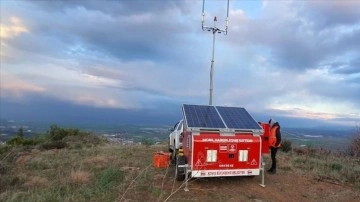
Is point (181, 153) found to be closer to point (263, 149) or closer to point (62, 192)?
point (263, 149)

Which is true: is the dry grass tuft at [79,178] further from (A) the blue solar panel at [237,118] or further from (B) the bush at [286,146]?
(B) the bush at [286,146]

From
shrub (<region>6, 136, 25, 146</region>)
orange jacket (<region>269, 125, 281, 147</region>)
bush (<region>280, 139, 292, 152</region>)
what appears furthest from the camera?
shrub (<region>6, 136, 25, 146</region>)

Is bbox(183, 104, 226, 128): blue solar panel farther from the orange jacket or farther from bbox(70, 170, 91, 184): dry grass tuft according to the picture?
bbox(70, 170, 91, 184): dry grass tuft

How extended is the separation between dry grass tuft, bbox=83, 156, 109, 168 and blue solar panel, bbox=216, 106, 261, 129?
196 inches

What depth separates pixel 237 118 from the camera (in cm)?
1155

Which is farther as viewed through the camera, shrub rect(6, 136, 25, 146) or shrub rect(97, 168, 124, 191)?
shrub rect(6, 136, 25, 146)

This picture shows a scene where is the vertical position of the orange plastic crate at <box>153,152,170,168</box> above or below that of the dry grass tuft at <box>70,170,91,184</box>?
above

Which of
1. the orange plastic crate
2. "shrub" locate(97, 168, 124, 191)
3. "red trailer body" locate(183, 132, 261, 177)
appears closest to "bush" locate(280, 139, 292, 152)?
the orange plastic crate

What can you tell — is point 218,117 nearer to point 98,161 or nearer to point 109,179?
point 109,179

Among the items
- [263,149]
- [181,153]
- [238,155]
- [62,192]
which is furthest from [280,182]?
[62,192]

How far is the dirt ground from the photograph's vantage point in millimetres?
9828

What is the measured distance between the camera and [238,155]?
10680mm

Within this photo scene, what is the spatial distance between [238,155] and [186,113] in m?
1.83

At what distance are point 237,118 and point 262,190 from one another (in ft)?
7.08
